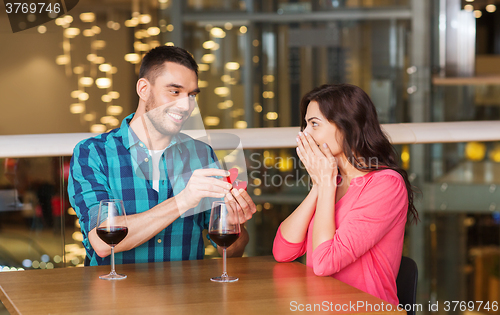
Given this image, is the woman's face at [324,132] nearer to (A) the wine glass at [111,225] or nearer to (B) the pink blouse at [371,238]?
(B) the pink blouse at [371,238]

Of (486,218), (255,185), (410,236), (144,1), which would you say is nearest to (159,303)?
(255,185)

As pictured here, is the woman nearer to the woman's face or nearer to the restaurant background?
the woman's face

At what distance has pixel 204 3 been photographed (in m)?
5.03

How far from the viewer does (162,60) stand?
1.54 metres

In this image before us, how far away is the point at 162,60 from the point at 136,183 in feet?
1.25

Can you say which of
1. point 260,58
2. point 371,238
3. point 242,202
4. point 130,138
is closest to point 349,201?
point 371,238

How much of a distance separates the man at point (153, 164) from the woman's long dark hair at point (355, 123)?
366 mm

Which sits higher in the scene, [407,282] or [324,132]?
[324,132]

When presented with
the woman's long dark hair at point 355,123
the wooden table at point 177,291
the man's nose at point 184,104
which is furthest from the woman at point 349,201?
the man's nose at point 184,104

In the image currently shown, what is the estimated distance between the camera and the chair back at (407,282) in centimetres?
119

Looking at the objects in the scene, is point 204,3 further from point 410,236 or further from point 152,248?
point 152,248

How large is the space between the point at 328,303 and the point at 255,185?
1.07 meters

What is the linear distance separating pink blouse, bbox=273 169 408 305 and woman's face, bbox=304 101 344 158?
0.45 feet

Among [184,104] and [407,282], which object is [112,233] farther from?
[407,282]
